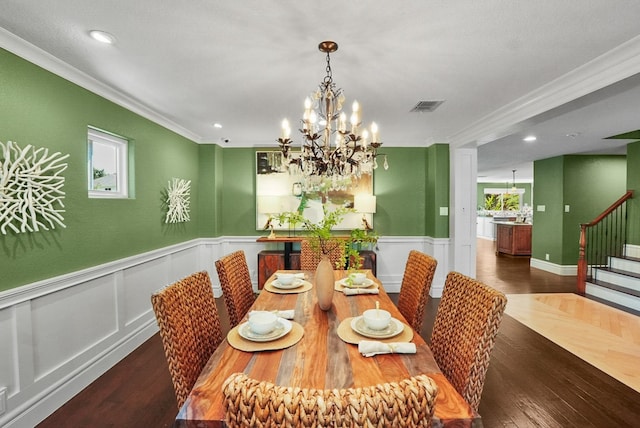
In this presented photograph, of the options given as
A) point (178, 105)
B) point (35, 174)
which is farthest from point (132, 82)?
point (35, 174)

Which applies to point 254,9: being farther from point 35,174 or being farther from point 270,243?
point 270,243

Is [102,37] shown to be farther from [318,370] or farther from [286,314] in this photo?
[318,370]

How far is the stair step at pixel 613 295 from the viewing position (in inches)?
164

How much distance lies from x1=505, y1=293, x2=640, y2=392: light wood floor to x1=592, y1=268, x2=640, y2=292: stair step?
0.54 meters

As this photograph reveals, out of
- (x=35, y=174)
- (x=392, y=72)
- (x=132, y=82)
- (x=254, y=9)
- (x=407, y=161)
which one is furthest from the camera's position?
(x=407, y=161)

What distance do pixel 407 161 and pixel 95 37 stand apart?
4157 millimetres

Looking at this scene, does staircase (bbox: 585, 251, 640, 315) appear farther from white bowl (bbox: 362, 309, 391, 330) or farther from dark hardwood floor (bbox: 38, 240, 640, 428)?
white bowl (bbox: 362, 309, 391, 330)

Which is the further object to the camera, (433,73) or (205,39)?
(433,73)

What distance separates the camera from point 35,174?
202 centimetres

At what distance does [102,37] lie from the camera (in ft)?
6.24

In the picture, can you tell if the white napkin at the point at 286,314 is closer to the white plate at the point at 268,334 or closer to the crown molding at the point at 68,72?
the white plate at the point at 268,334

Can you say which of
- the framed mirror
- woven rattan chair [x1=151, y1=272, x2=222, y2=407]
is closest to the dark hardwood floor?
woven rattan chair [x1=151, y1=272, x2=222, y2=407]

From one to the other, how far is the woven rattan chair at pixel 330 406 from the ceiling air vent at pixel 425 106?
9.77 ft

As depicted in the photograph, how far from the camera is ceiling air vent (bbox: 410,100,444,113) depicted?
10.1ft
